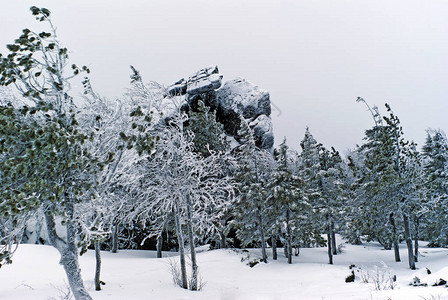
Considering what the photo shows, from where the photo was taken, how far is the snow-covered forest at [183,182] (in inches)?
259

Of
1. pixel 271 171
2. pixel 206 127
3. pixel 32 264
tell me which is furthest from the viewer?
pixel 206 127

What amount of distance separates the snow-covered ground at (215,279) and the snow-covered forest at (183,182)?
0.39 metres

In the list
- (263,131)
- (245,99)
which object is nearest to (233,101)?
(245,99)

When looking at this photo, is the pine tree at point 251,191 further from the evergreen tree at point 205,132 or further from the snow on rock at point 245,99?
the snow on rock at point 245,99

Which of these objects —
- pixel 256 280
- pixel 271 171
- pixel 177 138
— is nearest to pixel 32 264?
pixel 177 138

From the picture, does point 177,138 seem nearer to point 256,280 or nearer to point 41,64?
point 41,64

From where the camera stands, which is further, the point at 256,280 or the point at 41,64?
the point at 256,280

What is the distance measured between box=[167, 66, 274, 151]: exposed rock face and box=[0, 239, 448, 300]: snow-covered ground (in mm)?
18752

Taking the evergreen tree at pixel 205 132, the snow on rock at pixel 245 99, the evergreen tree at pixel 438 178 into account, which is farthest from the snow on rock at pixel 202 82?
the evergreen tree at pixel 438 178

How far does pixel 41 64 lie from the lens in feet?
23.7

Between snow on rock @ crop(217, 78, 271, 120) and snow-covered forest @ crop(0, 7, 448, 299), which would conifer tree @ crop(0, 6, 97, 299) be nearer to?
snow-covered forest @ crop(0, 7, 448, 299)

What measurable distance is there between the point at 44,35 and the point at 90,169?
3.27m

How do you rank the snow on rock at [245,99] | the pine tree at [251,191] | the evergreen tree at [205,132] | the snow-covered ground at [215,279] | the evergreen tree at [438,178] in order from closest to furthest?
1. the snow-covered ground at [215,279]
2. the pine tree at [251,191]
3. the evergreen tree at [438,178]
4. the evergreen tree at [205,132]
5. the snow on rock at [245,99]

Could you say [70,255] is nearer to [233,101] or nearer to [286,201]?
[286,201]
